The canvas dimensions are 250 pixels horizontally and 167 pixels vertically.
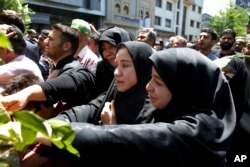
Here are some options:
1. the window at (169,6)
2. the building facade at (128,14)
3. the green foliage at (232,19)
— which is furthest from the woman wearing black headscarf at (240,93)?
the window at (169,6)

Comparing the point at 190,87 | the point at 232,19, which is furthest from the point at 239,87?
the point at 232,19

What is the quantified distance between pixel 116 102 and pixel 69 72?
0.49 meters

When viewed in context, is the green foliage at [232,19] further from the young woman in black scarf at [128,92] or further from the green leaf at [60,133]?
the green leaf at [60,133]

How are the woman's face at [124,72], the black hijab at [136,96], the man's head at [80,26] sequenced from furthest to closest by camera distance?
the man's head at [80,26]
the woman's face at [124,72]
the black hijab at [136,96]

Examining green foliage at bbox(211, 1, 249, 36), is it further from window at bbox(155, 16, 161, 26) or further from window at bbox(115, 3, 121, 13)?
window at bbox(115, 3, 121, 13)

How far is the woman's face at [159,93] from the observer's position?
5.02 feet

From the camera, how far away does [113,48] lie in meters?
2.75

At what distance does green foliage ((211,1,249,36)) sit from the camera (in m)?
37.0

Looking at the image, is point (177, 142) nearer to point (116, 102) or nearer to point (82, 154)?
point (82, 154)

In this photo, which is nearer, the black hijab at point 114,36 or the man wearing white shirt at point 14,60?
the man wearing white shirt at point 14,60

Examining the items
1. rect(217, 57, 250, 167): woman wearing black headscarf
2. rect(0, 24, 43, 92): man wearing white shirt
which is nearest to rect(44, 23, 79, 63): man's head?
rect(0, 24, 43, 92): man wearing white shirt

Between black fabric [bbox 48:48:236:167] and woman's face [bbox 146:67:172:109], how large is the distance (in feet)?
0.07

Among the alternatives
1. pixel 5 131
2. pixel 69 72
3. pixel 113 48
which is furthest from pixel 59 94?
pixel 5 131

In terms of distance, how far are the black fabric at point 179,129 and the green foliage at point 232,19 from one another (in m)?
36.3
